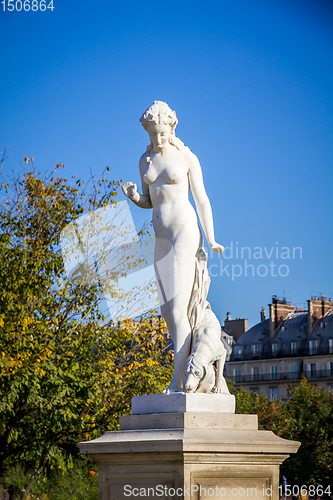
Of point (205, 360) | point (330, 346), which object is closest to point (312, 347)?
point (330, 346)

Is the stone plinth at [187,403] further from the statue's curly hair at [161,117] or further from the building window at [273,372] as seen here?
the building window at [273,372]

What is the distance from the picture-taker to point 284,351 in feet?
231

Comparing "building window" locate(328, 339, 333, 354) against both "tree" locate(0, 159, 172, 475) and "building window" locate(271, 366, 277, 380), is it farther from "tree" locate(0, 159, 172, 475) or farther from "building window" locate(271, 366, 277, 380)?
"tree" locate(0, 159, 172, 475)

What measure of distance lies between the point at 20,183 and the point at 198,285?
11.2 metres

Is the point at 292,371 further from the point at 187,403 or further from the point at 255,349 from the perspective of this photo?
the point at 187,403

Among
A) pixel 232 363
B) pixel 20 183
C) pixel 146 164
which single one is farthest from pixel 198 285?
pixel 232 363

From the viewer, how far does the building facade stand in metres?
67.2

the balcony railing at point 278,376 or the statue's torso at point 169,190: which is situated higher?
the balcony railing at point 278,376

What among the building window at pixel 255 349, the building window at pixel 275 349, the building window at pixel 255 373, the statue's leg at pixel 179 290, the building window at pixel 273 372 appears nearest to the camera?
the statue's leg at pixel 179 290

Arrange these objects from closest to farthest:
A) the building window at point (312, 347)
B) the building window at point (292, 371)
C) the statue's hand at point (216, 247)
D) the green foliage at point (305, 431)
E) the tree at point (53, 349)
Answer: the statue's hand at point (216, 247) → the tree at point (53, 349) → the green foliage at point (305, 431) → the building window at point (312, 347) → the building window at point (292, 371)

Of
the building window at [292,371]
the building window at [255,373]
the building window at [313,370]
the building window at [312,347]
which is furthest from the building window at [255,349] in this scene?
the building window at [313,370]

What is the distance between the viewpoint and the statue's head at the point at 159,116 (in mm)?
7523

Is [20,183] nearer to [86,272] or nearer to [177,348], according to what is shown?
→ [86,272]

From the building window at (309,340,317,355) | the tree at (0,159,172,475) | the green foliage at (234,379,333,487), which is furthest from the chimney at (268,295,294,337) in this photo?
the tree at (0,159,172,475)
